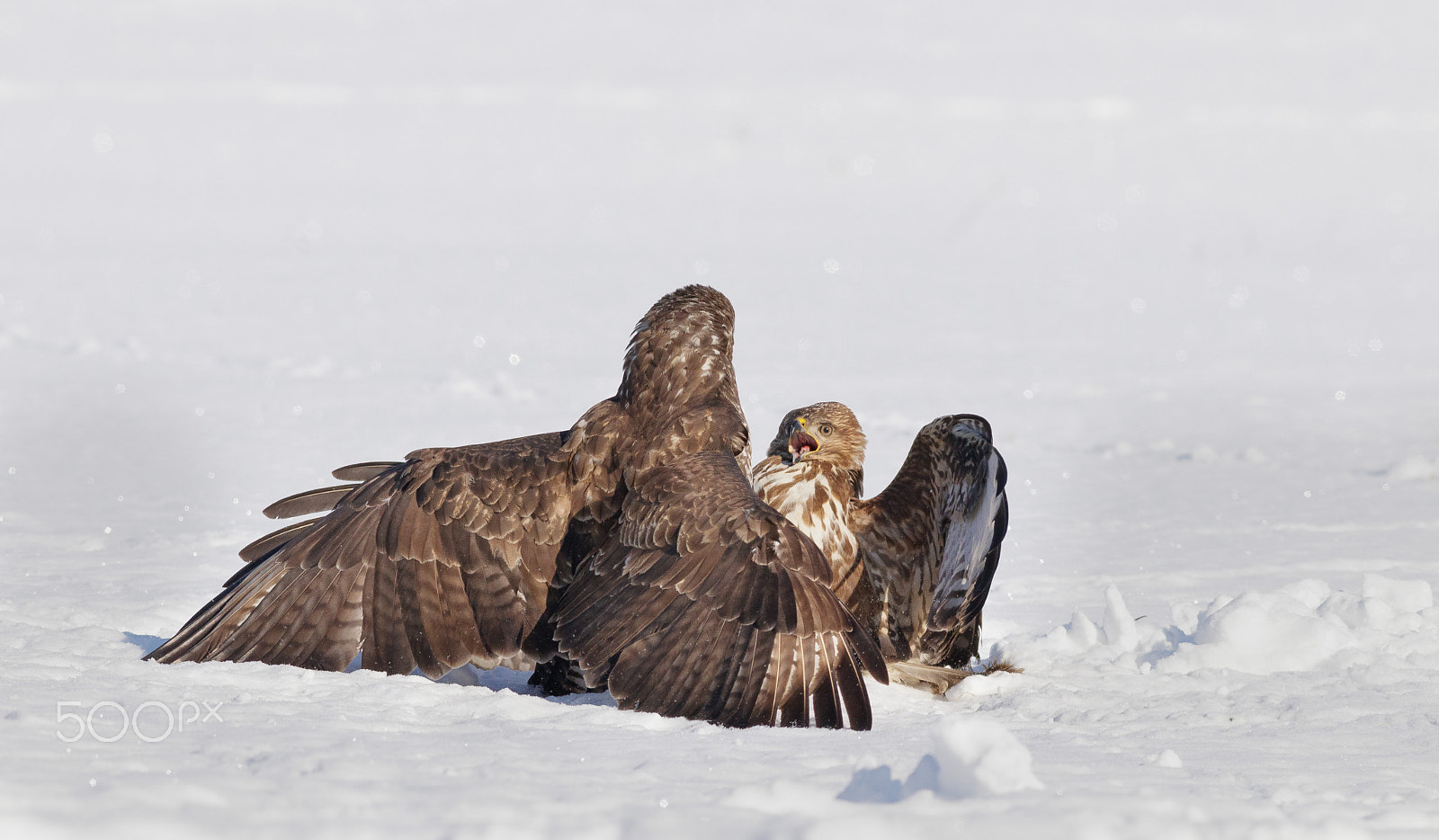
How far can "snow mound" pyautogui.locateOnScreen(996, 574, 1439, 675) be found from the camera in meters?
4.81

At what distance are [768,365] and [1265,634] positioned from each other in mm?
8406

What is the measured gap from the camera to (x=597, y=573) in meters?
4.28

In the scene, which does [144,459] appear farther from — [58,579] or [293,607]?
[293,607]

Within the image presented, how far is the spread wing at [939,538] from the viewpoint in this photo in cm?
483

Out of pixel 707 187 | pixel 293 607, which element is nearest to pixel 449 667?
pixel 293 607

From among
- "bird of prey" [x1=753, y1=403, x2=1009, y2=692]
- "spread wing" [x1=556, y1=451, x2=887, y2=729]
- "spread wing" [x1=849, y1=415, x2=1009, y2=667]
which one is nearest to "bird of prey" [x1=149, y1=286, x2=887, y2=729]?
"spread wing" [x1=556, y1=451, x2=887, y2=729]

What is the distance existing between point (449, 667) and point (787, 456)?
1.67 meters

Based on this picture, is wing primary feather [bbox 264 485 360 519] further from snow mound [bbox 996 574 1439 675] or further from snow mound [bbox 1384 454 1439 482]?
snow mound [bbox 1384 454 1439 482]

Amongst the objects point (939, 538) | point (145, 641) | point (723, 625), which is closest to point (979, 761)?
point (723, 625)

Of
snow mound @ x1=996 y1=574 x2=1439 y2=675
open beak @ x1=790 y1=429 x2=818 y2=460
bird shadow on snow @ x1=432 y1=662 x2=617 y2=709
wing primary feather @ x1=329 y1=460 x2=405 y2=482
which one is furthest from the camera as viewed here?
open beak @ x1=790 y1=429 x2=818 y2=460

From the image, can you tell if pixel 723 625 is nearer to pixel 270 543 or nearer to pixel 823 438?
pixel 823 438

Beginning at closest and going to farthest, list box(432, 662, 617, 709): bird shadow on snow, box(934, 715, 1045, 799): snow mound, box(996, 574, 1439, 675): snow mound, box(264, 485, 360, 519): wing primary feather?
box(934, 715, 1045, 799): snow mound, box(432, 662, 617, 709): bird shadow on snow, box(996, 574, 1439, 675): snow mound, box(264, 485, 360, 519): wing primary feather

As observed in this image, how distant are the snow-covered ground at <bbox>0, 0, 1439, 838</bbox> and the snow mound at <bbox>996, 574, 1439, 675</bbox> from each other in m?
0.02

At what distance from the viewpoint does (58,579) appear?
595 cm
